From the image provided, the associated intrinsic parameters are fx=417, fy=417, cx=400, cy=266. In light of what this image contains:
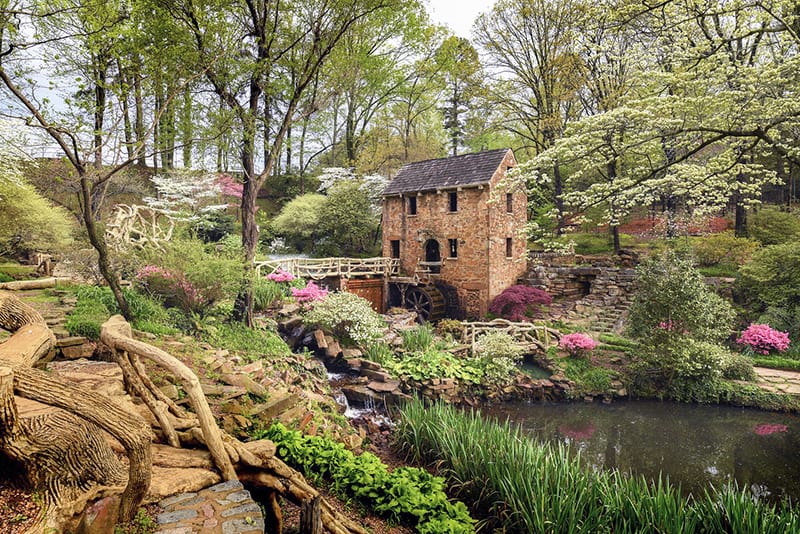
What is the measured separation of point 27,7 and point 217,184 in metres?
17.9

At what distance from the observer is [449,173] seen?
731 inches

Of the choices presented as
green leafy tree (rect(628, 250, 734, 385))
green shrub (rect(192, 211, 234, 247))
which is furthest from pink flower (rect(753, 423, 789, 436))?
green shrub (rect(192, 211, 234, 247))

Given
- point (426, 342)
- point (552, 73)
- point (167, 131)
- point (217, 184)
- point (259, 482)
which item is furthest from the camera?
point (217, 184)

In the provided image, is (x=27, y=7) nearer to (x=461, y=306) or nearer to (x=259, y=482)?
(x=259, y=482)

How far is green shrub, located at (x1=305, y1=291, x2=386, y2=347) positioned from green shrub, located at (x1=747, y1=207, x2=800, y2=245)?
14928mm

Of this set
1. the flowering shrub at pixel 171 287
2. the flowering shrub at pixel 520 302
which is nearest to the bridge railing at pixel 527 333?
the flowering shrub at pixel 520 302

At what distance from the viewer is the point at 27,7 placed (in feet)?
18.5

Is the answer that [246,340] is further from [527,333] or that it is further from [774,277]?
[774,277]

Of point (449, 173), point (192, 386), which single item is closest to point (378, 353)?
point (192, 386)

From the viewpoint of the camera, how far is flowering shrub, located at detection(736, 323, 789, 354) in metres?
11.8

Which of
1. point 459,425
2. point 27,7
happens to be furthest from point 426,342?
point 27,7

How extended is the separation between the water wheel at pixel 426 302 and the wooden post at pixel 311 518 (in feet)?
44.6

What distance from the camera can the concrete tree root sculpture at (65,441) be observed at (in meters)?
2.13

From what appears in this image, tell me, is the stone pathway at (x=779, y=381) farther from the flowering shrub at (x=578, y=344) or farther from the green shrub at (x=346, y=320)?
the green shrub at (x=346, y=320)
